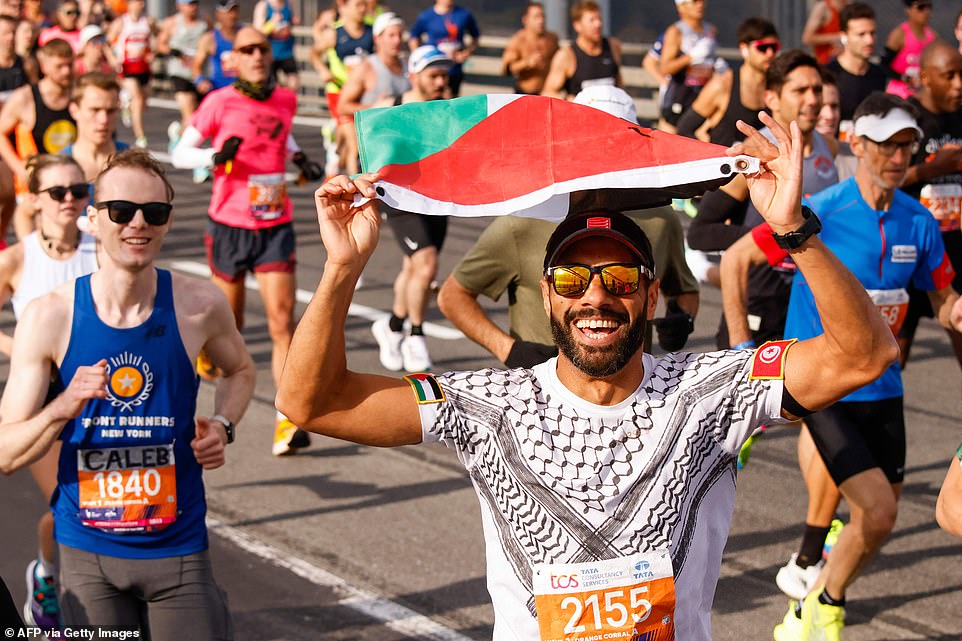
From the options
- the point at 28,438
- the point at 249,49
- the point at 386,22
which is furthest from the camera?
the point at 386,22

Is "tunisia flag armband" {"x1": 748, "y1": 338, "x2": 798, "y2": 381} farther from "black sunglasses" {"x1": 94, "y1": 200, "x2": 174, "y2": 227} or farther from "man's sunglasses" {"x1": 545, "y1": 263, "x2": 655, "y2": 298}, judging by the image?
"black sunglasses" {"x1": 94, "y1": 200, "x2": 174, "y2": 227}

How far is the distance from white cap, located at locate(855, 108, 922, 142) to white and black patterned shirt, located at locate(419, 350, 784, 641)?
2867 mm

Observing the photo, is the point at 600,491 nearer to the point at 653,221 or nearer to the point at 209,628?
the point at 209,628

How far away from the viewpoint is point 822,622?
5.86 m

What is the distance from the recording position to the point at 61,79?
10.6m

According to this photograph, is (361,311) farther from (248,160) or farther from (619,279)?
(619,279)

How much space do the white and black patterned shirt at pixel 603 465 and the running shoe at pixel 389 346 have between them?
676 centimetres

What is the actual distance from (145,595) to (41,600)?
5.00ft

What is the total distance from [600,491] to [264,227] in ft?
20.2

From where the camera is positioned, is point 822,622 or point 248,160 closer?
point 822,622

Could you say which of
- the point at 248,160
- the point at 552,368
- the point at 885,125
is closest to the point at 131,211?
the point at 552,368

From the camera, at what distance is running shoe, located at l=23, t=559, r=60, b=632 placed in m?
6.04

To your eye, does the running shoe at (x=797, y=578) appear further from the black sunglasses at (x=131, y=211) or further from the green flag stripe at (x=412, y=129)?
the green flag stripe at (x=412, y=129)

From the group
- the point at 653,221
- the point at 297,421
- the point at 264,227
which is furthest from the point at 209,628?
the point at 264,227
